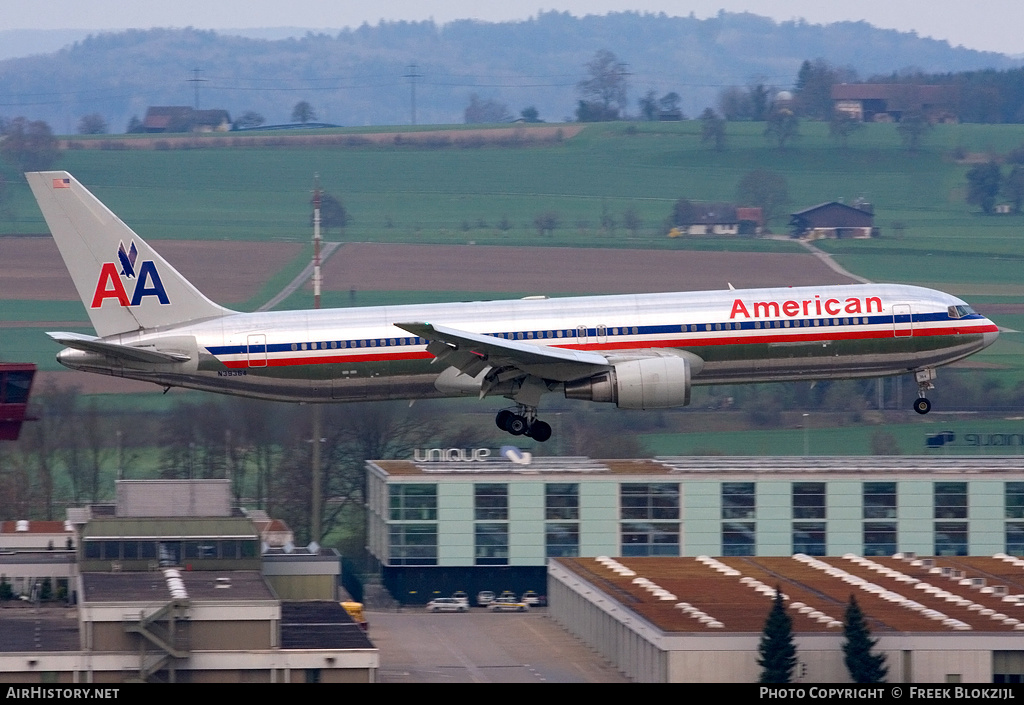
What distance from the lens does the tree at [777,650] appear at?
5622cm

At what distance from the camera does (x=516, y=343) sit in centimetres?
4869

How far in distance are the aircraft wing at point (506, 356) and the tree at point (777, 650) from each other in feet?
46.3

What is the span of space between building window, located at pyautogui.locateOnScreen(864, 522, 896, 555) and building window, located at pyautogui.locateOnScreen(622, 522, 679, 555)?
33.9 feet

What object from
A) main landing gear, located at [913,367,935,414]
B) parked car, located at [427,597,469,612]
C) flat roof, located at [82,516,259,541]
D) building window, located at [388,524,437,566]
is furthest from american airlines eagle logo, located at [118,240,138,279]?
parked car, located at [427,597,469,612]

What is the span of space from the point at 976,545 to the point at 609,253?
94.6 meters

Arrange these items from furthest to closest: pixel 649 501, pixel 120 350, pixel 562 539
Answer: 1. pixel 562 539
2. pixel 649 501
3. pixel 120 350

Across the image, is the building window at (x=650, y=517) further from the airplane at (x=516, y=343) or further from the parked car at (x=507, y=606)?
the airplane at (x=516, y=343)

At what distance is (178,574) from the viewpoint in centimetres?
6625

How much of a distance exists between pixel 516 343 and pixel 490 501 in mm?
38141

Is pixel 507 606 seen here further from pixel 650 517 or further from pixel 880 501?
pixel 880 501

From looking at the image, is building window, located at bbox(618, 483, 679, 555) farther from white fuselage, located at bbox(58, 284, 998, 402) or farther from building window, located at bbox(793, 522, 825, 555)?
white fuselage, located at bbox(58, 284, 998, 402)

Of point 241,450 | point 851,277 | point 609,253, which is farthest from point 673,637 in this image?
point 609,253

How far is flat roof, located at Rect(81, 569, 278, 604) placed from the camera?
59219mm

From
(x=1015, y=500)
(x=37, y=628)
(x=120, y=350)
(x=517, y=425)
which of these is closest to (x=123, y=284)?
(x=120, y=350)
